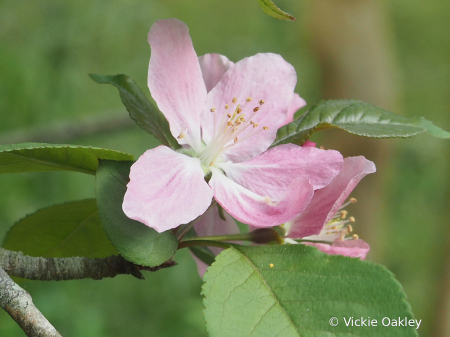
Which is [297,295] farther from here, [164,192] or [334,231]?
[334,231]

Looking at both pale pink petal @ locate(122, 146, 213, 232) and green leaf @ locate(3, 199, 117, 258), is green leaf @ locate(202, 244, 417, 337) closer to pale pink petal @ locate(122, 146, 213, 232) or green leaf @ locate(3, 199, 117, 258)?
pale pink petal @ locate(122, 146, 213, 232)

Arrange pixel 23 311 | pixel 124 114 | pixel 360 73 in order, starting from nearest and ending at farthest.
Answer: pixel 23 311 < pixel 124 114 < pixel 360 73

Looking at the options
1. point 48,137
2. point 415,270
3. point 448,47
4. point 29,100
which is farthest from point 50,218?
point 448,47

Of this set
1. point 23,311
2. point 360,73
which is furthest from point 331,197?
point 360,73

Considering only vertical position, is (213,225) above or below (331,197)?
below

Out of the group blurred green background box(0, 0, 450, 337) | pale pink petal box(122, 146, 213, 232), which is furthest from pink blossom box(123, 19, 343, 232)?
blurred green background box(0, 0, 450, 337)

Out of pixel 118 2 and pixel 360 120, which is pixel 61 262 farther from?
pixel 118 2

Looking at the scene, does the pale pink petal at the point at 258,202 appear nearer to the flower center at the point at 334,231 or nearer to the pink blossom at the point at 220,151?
the pink blossom at the point at 220,151
